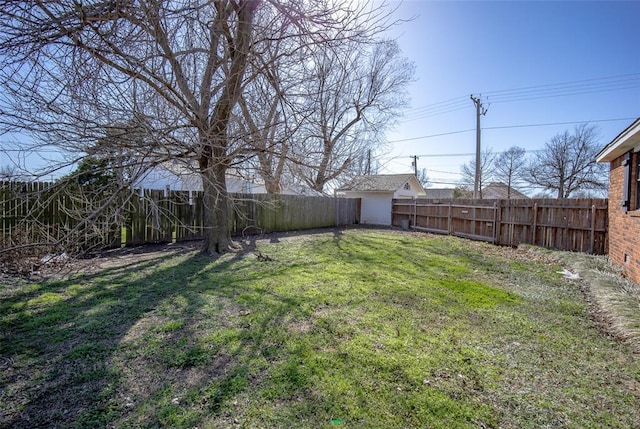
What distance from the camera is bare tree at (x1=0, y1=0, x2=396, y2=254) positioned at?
219 cm

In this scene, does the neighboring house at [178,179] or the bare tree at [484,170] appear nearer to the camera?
the neighboring house at [178,179]

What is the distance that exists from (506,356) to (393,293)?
1869 millimetres

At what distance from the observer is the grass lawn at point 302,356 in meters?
1.95

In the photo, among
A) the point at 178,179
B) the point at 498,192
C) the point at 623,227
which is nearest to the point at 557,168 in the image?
the point at 498,192

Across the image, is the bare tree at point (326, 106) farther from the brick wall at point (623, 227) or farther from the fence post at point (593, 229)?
the fence post at point (593, 229)

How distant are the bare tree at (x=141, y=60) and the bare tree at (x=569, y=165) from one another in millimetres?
31011

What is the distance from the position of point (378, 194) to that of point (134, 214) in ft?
44.0

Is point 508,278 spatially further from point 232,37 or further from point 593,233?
point 232,37

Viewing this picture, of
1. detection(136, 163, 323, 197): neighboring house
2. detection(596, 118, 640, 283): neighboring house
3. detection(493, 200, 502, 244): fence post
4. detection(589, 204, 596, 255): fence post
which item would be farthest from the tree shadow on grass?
detection(493, 200, 502, 244): fence post

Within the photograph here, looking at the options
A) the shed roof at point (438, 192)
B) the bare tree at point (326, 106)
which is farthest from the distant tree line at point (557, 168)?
the bare tree at point (326, 106)

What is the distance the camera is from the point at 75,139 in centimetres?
276

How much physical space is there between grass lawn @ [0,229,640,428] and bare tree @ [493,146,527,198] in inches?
1142

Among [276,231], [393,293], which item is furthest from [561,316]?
[276,231]

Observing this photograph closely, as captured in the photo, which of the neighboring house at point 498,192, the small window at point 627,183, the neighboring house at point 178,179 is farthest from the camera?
the neighboring house at point 498,192
